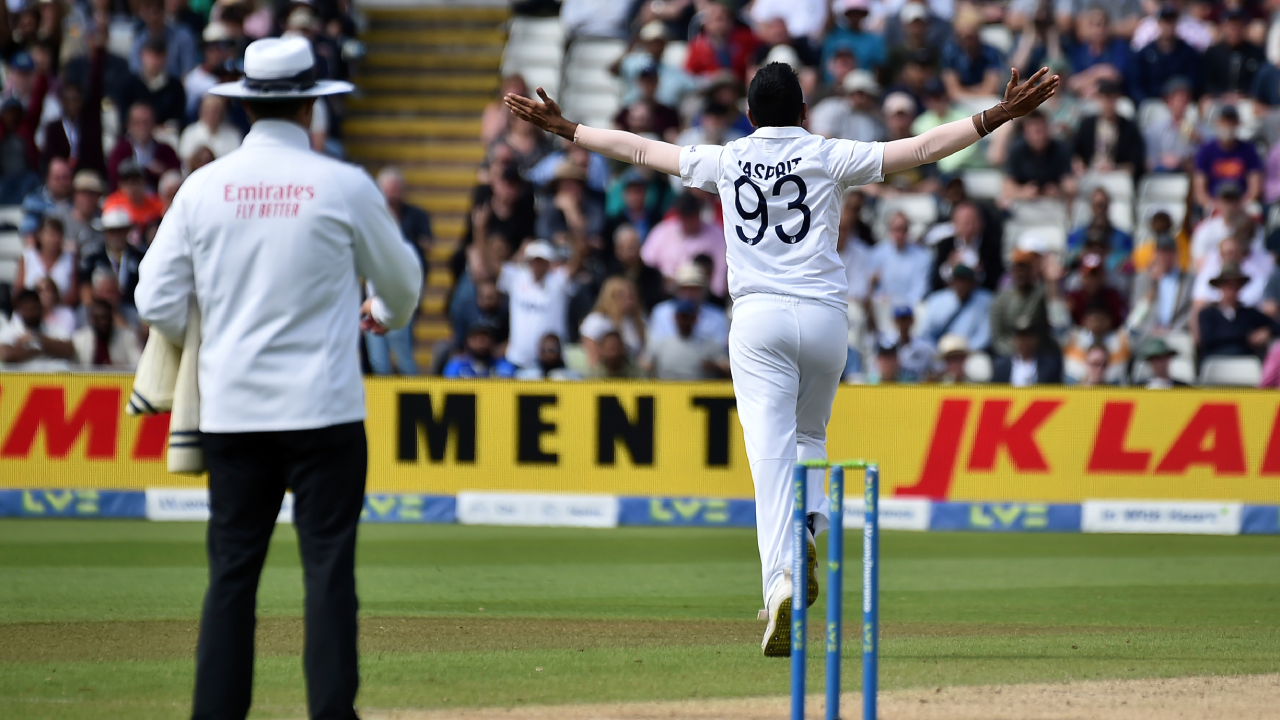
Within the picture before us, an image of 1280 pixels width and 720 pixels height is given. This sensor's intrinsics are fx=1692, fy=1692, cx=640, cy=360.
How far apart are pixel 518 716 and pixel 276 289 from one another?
5.90ft

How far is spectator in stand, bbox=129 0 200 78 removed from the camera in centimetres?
A: 1750

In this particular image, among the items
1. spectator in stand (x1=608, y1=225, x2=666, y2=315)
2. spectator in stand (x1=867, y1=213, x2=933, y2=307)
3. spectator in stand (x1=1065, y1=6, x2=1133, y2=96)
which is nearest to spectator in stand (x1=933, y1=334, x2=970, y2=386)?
spectator in stand (x1=867, y1=213, x2=933, y2=307)

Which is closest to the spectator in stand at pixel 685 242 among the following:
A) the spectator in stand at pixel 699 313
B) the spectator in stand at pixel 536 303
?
the spectator in stand at pixel 699 313

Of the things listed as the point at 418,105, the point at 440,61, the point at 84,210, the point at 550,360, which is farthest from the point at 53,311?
the point at 440,61

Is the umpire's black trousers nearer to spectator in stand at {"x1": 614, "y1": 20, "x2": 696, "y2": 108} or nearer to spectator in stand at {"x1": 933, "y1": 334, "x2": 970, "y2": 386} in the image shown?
spectator in stand at {"x1": 933, "y1": 334, "x2": 970, "y2": 386}

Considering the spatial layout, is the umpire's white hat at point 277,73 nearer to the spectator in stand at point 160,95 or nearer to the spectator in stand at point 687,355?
the spectator in stand at point 687,355

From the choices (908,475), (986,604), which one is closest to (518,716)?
(986,604)

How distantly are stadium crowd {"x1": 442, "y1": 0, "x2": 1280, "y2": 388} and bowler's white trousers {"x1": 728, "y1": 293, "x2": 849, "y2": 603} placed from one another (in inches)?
277

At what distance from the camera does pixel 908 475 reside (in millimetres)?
12984

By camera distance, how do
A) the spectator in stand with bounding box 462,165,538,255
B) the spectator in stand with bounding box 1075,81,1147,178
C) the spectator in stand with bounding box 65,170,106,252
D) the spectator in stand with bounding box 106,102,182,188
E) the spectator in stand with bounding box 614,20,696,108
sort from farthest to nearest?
the spectator in stand with bounding box 614,20,696,108
the spectator in stand with bounding box 106,102,182,188
the spectator in stand with bounding box 1075,81,1147,178
the spectator in stand with bounding box 462,165,538,255
the spectator in stand with bounding box 65,170,106,252

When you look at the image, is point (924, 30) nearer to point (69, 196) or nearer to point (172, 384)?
point (69, 196)

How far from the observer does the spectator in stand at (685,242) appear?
49.2 feet

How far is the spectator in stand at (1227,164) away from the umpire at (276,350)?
12.6 m

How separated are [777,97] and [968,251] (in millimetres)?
8810
